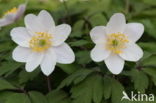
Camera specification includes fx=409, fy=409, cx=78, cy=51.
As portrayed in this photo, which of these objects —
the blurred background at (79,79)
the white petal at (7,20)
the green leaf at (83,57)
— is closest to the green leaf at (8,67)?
the blurred background at (79,79)

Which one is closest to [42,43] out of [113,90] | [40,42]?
[40,42]

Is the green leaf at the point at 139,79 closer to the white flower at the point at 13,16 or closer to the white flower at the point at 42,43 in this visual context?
the white flower at the point at 42,43

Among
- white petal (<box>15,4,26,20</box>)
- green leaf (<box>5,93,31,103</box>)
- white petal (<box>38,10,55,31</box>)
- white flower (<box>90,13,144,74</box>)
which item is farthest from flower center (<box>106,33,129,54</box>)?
white petal (<box>15,4,26,20</box>)

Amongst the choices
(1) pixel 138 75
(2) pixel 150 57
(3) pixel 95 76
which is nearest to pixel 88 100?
(3) pixel 95 76

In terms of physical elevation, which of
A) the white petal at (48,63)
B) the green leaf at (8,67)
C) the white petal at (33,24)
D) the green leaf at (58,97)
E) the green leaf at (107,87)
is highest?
the white petal at (33,24)

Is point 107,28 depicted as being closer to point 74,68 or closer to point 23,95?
point 74,68

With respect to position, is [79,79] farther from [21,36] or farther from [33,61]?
[21,36]
